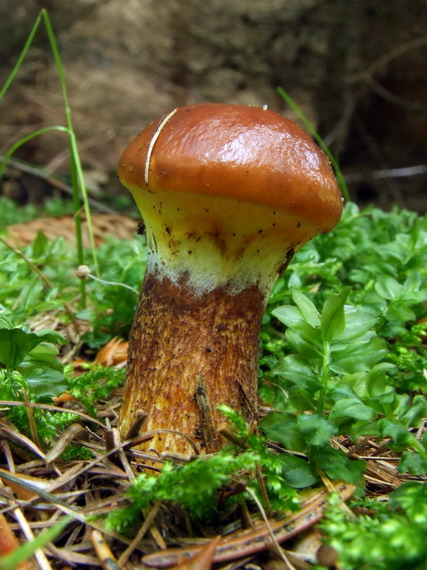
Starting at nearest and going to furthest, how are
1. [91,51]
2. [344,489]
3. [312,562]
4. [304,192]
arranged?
1. [312,562]
2. [344,489]
3. [304,192]
4. [91,51]

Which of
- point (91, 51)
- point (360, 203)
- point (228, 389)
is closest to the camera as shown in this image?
point (228, 389)

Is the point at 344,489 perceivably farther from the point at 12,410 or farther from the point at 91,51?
the point at 91,51

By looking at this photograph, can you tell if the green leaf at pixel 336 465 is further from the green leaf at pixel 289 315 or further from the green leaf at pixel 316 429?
the green leaf at pixel 289 315

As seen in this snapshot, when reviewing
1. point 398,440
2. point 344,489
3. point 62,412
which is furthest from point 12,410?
point 398,440

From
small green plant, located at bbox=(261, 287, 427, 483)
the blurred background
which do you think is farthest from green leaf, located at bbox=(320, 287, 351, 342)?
the blurred background

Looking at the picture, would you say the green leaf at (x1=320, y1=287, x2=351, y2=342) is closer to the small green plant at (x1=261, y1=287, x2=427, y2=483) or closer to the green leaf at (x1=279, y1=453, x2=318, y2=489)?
the small green plant at (x1=261, y1=287, x2=427, y2=483)

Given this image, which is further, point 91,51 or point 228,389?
point 91,51

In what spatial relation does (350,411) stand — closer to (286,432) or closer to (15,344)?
(286,432)

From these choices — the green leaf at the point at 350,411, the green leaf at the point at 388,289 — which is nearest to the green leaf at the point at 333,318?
the green leaf at the point at 350,411

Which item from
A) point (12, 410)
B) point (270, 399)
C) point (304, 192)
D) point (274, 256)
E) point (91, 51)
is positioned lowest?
point (270, 399)
